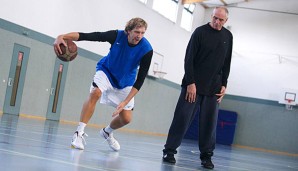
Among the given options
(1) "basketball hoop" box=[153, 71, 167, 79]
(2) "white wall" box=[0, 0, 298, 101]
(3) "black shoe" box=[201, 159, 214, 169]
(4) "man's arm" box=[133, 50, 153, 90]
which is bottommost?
(3) "black shoe" box=[201, 159, 214, 169]

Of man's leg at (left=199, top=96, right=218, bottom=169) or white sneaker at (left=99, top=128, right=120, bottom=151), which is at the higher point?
man's leg at (left=199, top=96, right=218, bottom=169)

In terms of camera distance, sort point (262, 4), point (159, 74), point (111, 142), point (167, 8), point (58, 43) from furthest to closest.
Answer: point (262, 4) < point (167, 8) < point (159, 74) < point (111, 142) < point (58, 43)

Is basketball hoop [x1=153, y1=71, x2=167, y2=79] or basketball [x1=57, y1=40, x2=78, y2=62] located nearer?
basketball [x1=57, y1=40, x2=78, y2=62]

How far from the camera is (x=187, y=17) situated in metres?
21.4

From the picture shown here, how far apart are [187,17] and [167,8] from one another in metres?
2.16

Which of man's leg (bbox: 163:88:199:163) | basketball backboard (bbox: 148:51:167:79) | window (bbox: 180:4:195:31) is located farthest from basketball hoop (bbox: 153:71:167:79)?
man's leg (bbox: 163:88:199:163)

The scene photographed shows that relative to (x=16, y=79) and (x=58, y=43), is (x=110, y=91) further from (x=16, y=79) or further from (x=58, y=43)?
(x=16, y=79)

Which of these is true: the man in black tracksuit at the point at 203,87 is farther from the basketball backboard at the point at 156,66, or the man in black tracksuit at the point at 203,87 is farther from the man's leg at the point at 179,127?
the basketball backboard at the point at 156,66

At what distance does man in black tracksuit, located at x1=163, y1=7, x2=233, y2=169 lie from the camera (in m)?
5.26

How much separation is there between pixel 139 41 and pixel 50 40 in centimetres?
865

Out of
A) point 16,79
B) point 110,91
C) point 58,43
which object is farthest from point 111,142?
point 16,79

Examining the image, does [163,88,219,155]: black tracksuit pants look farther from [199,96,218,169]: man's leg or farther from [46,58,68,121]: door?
[46,58,68,121]: door

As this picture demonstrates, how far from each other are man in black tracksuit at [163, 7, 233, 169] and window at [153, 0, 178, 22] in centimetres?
1315

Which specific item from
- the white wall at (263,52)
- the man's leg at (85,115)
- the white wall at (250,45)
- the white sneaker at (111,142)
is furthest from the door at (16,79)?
→ the white wall at (263,52)
